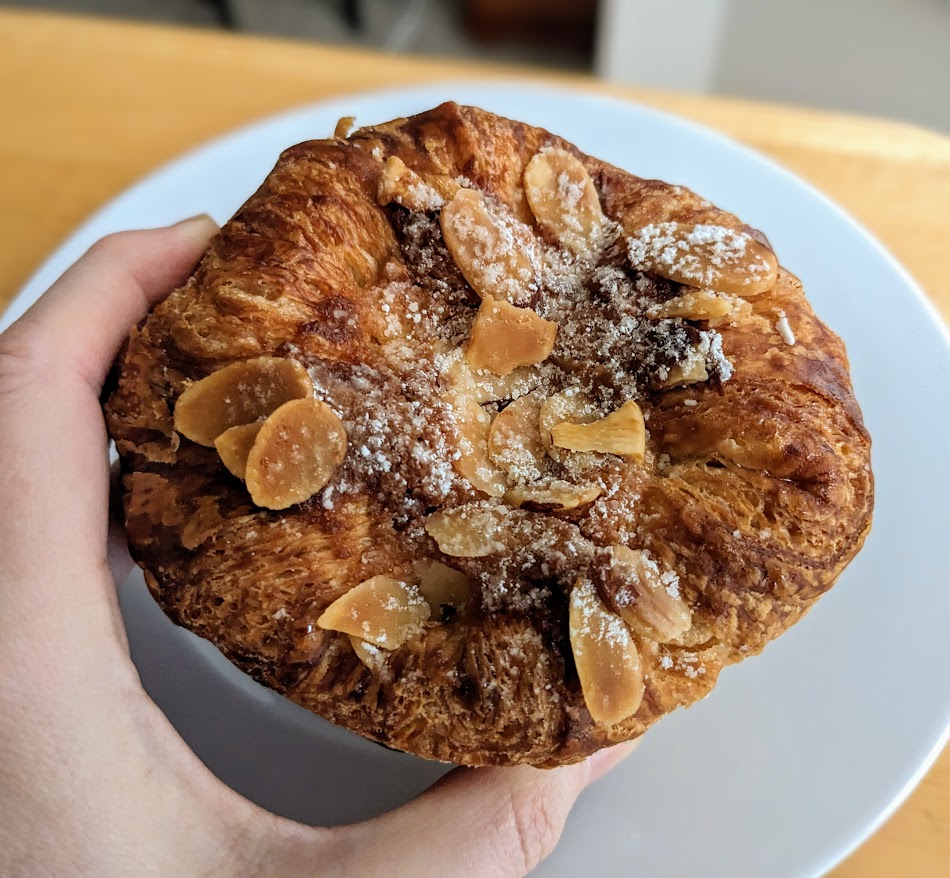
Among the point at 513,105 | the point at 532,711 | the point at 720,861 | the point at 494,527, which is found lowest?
the point at 720,861

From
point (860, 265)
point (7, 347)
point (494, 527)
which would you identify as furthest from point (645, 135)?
point (7, 347)

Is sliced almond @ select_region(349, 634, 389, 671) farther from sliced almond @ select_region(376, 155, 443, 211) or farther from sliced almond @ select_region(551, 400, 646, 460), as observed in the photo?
sliced almond @ select_region(376, 155, 443, 211)

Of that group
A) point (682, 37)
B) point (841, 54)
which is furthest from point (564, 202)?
point (841, 54)

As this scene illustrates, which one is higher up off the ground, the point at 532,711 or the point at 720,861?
the point at 532,711

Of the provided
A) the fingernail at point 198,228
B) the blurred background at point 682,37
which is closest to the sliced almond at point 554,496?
the fingernail at point 198,228

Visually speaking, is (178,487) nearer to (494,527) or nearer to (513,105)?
(494,527)

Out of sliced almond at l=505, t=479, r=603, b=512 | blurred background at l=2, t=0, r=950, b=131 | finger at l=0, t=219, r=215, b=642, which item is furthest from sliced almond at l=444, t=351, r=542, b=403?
blurred background at l=2, t=0, r=950, b=131

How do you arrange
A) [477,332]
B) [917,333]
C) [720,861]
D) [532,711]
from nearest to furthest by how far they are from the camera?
[532,711]
[477,332]
[720,861]
[917,333]
